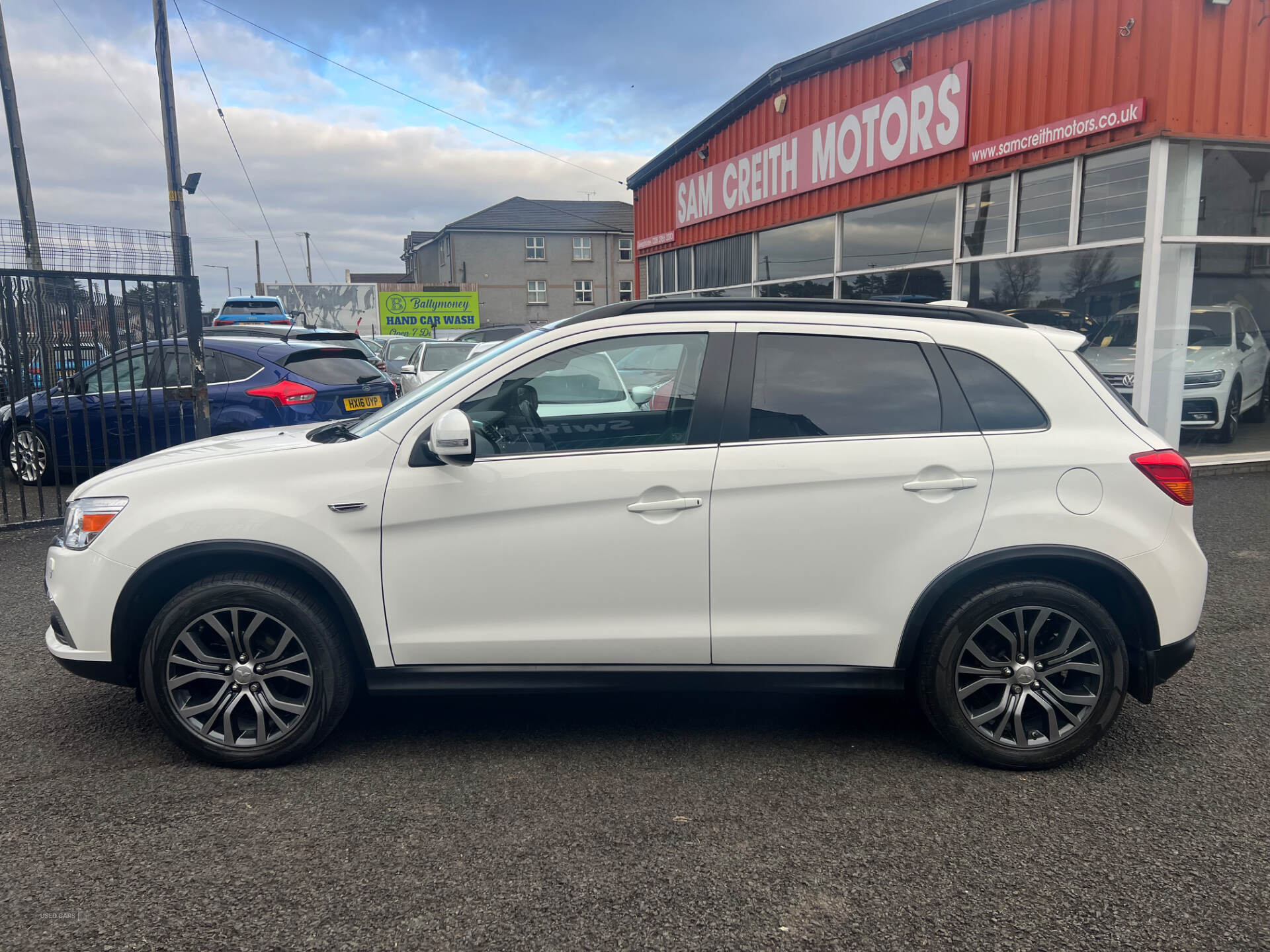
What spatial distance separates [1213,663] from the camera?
4.53 m

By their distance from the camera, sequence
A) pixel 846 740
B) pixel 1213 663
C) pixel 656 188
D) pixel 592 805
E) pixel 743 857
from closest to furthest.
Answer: pixel 743 857
pixel 592 805
pixel 846 740
pixel 1213 663
pixel 656 188

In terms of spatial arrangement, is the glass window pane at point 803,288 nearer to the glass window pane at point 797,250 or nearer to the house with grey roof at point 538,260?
the glass window pane at point 797,250

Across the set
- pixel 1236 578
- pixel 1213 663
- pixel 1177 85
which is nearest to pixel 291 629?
pixel 1213 663

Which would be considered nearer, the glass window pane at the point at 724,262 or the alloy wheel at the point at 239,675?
the alloy wheel at the point at 239,675

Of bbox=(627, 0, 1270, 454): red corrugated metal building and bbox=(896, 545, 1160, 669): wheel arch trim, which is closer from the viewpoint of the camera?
bbox=(896, 545, 1160, 669): wheel arch trim

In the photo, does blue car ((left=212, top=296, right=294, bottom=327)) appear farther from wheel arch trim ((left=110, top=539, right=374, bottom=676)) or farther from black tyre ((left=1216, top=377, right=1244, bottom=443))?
wheel arch trim ((left=110, top=539, right=374, bottom=676))

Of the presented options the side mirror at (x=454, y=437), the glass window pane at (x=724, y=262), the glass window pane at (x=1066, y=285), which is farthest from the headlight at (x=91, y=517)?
the glass window pane at (x=724, y=262)

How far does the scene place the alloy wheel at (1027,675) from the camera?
3354 millimetres

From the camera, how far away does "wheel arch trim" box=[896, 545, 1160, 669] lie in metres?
3.30

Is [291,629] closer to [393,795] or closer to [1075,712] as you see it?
[393,795]

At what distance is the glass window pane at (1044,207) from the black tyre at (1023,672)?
7.66 metres

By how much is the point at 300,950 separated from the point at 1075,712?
2.73 metres

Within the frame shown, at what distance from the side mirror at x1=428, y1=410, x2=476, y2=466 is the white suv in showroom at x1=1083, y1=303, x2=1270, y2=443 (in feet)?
26.1

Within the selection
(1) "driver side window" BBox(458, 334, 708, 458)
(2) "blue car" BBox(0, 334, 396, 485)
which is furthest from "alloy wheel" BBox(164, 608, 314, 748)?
(2) "blue car" BBox(0, 334, 396, 485)
